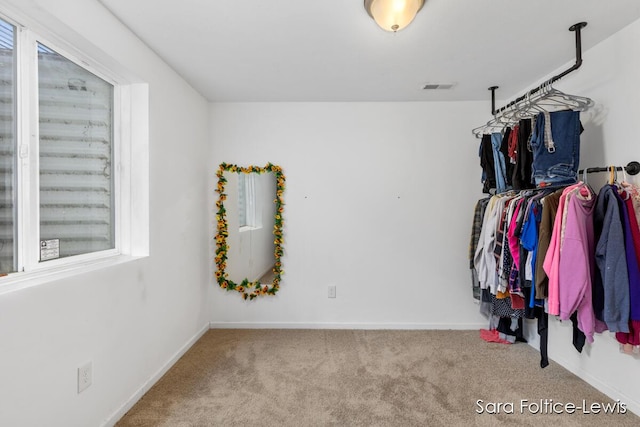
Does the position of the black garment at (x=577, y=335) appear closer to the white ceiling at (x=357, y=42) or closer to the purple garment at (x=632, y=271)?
the purple garment at (x=632, y=271)

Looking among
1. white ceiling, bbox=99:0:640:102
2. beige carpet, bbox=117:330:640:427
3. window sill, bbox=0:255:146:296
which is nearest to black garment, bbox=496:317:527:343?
beige carpet, bbox=117:330:640:427

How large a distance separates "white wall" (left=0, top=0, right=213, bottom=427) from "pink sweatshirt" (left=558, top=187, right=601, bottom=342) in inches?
104

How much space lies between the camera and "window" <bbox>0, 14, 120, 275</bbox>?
140 centimetres

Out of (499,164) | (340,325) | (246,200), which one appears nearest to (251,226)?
(246,200)

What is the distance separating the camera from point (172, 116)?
2.52 metres

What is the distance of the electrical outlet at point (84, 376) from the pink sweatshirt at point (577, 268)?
8.75 feet

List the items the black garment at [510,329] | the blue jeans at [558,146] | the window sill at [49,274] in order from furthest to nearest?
the black garment at [510,329]
the blue jeans at [558,146]
the window sill at [49,274]

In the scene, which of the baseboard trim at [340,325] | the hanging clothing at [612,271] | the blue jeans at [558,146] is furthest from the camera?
the baseboard trim at [340,325]

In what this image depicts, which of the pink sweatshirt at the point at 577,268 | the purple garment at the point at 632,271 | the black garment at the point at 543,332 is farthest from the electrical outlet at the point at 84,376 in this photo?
the purple garment at the point at 632,271

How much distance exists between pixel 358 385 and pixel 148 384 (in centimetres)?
147

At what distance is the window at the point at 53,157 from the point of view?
1.40 m

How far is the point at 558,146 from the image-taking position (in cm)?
207

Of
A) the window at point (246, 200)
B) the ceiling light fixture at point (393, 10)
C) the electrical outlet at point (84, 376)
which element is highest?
the ceiling light fixture at point (393, 10)

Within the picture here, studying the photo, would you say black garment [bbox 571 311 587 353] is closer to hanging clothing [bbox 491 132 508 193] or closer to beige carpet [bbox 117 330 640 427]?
beige carpet [bbox 117 330 640 427]
